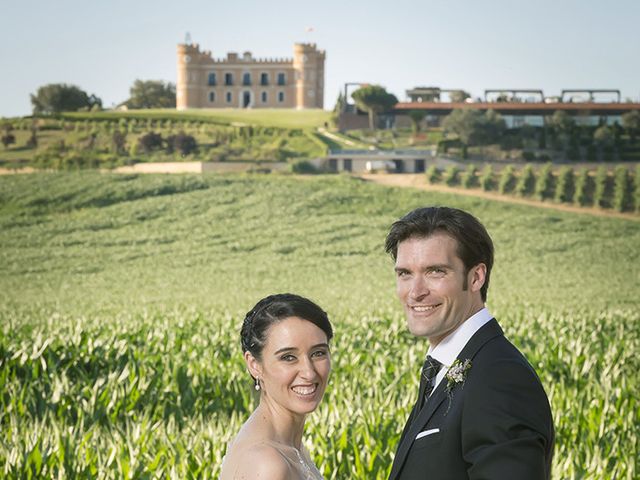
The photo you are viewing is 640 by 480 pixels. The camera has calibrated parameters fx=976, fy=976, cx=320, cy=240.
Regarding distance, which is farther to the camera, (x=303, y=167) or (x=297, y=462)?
(x=303, y=167)

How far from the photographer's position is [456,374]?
245 centimetres

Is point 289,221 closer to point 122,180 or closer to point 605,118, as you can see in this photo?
point 122,180

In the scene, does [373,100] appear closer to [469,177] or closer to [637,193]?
[469,177]

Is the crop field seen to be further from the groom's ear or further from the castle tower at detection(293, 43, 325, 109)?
the castle tower at detection(293, 43, 325, 109)

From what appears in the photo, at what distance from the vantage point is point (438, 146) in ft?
92.8

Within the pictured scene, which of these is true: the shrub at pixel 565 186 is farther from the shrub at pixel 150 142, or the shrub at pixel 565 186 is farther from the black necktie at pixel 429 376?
the black necktie at pixel 429 376

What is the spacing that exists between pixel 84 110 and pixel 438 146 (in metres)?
10.1

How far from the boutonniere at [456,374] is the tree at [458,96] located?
24853 millimetres

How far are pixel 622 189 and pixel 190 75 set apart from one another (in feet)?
47.0

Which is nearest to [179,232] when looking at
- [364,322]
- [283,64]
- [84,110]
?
[84,110]

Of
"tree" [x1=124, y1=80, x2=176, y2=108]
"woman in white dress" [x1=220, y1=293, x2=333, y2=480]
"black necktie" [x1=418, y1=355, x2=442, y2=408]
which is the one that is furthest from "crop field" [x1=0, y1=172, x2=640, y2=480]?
"tree" [x1=124, y1=80, x2=176, y2=108]

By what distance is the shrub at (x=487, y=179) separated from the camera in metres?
27.3

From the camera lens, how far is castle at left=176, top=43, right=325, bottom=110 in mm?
32531

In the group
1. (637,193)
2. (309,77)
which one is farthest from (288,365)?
(309,77)
